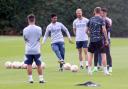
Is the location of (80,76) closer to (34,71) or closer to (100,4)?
(34,71)

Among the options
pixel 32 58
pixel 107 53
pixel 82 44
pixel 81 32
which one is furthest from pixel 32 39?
pixel 82 44

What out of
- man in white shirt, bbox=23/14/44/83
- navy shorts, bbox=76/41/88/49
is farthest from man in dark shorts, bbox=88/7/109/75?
navy shorts, bbox=76/41/88/49

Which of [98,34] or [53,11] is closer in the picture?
[98,34]

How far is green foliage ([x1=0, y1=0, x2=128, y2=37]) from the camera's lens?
66.6m

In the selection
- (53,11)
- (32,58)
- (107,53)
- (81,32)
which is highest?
(53,11)

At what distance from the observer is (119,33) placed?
68.9 m

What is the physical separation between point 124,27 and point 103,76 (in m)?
51.3

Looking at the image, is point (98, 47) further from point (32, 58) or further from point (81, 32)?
point (81, 32)

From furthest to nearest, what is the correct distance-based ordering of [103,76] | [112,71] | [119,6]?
[119,6]
[112,71]
[103,76]

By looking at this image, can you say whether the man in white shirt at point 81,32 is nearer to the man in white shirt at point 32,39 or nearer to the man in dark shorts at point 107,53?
the man in dark shorts at point 107,53

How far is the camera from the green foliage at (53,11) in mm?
66575

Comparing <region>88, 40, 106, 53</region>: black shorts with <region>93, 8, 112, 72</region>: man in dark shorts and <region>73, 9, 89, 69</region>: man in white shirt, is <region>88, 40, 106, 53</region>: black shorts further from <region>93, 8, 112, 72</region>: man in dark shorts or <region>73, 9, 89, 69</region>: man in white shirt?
<region>73, 9, 89, 69</region>: man in white shirt

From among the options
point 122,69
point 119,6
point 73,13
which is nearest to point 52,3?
point 73,13

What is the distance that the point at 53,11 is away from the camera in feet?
227
